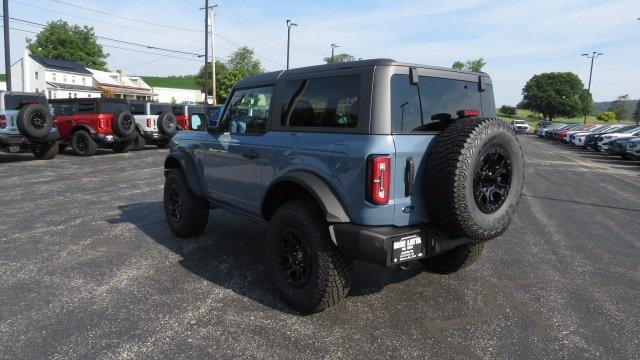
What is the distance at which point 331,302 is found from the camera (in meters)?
3.39

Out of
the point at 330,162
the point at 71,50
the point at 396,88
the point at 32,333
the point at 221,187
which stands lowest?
the point at 32,333

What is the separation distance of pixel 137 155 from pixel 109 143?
3.10 ft

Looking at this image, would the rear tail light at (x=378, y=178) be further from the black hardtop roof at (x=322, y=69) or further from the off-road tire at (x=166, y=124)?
the off-road tire at (x=166, y=124)

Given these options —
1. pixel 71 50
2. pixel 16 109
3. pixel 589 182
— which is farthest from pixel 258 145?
pixel 71 50

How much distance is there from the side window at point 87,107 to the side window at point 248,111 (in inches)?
464

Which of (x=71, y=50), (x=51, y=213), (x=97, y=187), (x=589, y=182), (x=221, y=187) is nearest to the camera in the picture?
(x=221, y=187)

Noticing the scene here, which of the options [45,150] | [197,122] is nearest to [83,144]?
[45,150]

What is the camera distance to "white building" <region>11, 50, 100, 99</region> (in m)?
51.5

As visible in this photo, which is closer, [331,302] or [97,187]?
[331,302]

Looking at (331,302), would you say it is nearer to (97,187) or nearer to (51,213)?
(51,213)

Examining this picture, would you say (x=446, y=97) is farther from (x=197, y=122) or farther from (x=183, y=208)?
(x=183, y=208)

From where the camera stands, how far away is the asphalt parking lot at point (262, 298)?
10.1ft

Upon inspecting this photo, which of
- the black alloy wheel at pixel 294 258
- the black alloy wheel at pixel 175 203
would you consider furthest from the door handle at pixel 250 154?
the black alloy wheel at pixel 175 203

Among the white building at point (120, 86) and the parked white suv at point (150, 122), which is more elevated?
the white building at point (120, 86)
